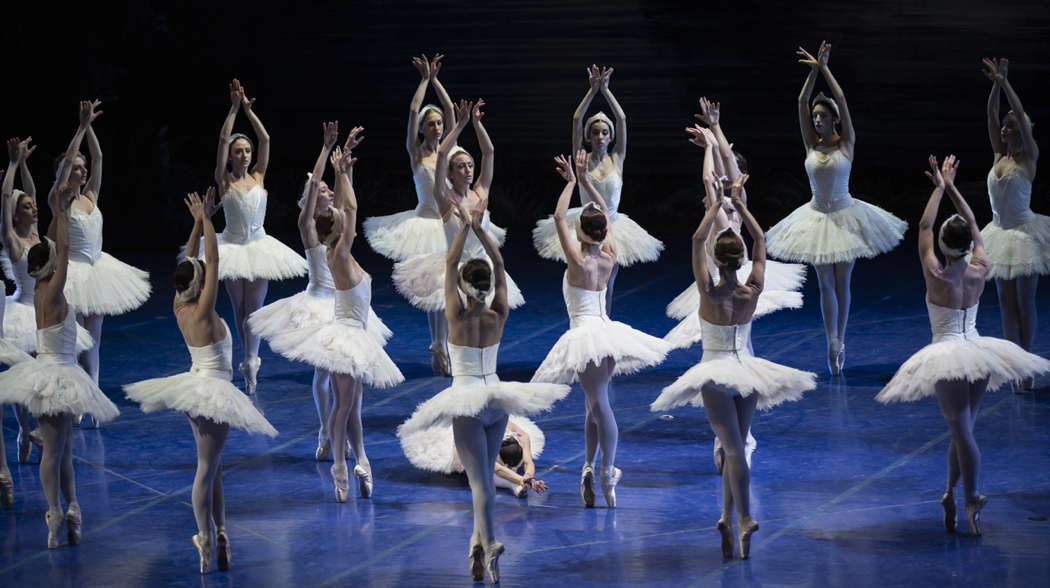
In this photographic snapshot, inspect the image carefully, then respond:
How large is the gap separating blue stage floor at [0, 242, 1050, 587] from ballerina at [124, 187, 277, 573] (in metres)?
0.22

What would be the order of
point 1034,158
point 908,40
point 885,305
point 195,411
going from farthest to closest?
point 908,40 → point 885,305 → point 1034,158 → point 195,411

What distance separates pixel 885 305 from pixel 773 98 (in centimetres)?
335

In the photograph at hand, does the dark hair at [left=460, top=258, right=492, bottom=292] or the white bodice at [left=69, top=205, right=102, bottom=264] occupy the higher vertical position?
the white bodice at [left=69, top=205, right=102, bottom=264]

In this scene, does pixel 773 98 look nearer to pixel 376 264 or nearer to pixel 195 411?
pixel 376 264

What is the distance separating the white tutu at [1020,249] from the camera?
7.49m

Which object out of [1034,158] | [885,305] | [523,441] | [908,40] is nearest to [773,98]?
[908,40]

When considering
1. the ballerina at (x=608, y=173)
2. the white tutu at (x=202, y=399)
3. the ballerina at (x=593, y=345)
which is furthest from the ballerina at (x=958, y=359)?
the ballerina at (x=608, y=173)

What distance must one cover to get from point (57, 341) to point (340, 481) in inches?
51.8

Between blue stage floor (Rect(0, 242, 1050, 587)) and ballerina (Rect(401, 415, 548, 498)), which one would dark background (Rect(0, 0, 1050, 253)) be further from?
ballerina (Rect(401, 415, 548, 498))

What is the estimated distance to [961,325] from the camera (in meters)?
5.50

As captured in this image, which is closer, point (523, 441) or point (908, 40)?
point (523, 441)

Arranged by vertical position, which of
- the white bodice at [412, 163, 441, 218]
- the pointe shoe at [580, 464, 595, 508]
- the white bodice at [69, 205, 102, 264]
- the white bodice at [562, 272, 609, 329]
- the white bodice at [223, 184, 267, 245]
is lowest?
the pointe shoe at [580, 464, 595, 508]

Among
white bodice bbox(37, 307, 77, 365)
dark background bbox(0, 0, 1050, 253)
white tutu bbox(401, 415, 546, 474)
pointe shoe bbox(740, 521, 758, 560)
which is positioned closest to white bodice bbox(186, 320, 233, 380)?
white bodice bbox(37, 307, 77, 365)

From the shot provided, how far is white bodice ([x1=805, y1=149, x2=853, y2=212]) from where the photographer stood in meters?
8.21
